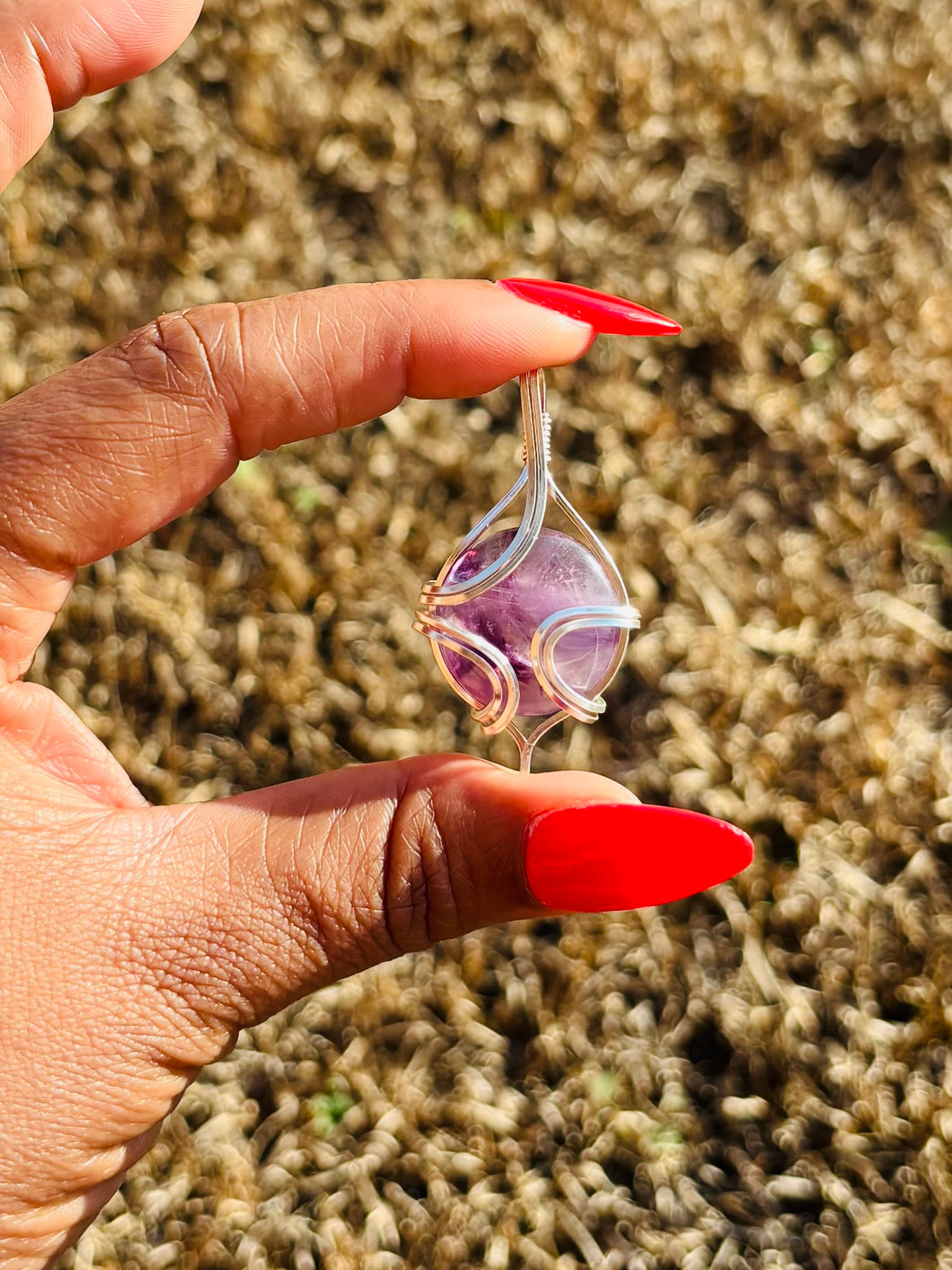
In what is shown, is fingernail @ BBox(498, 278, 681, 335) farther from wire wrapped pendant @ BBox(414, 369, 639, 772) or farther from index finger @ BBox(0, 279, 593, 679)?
wire wrapped pendant @ BBox(414, 369, 639, 772)

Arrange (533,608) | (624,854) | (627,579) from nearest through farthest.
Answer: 1. (624,854)
2. (533,608)
3. (627,579)

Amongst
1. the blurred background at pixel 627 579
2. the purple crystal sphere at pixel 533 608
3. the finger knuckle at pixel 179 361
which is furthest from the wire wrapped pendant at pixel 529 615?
the blurred background at pixel 627 579

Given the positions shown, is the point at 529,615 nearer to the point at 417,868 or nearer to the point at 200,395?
the point at 417,868

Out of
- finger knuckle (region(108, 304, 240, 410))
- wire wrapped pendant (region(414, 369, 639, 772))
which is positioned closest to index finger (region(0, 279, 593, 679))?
finger knuckle (region(108, 304, 240, 410))

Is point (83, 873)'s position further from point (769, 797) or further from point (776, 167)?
point (776, 167)

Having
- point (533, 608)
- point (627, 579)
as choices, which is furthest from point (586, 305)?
point (627, 579)
